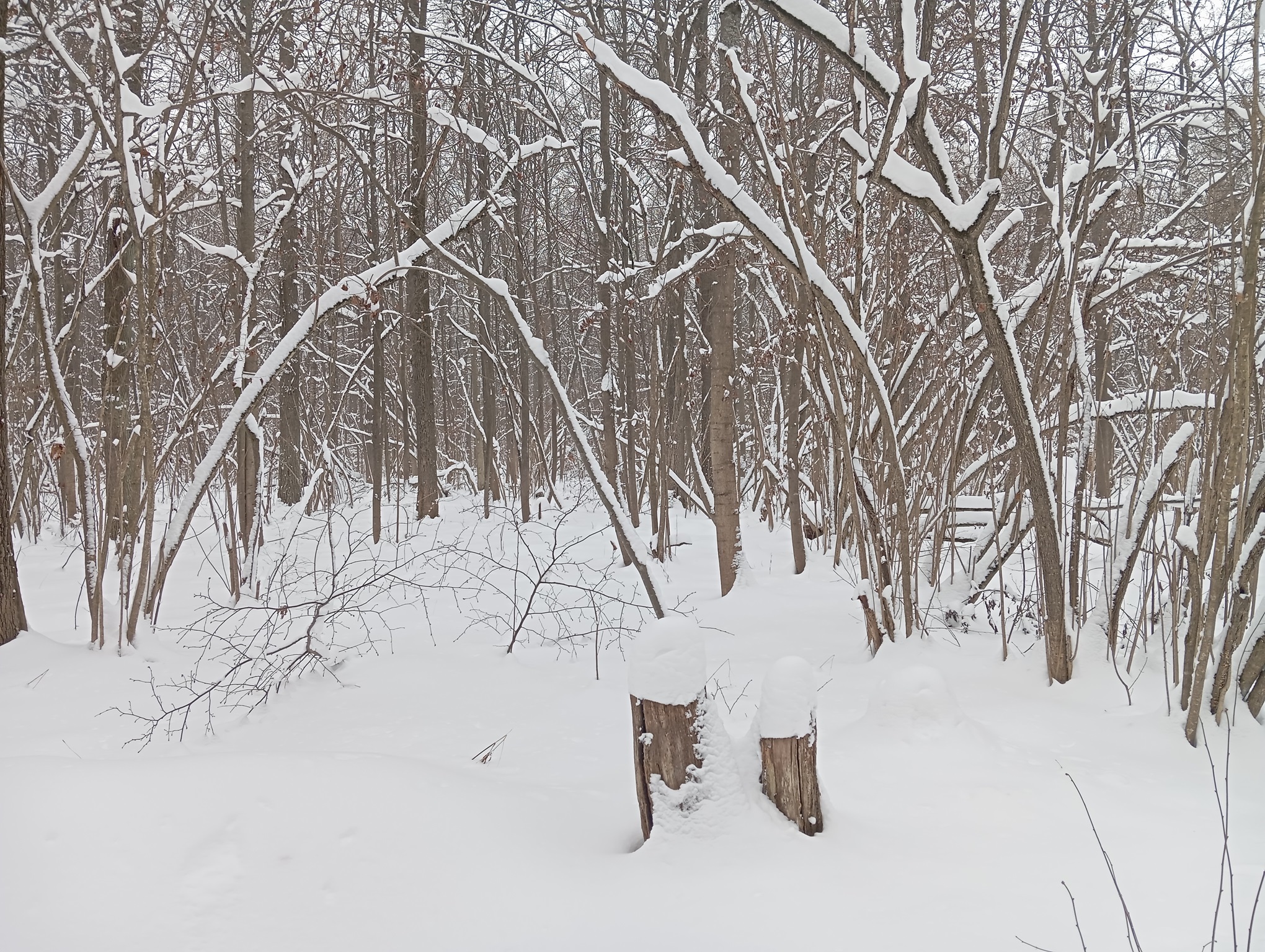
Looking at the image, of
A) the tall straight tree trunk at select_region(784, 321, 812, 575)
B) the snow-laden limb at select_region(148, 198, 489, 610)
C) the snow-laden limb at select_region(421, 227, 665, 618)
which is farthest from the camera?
the tall straight tree trunk at select_region(784, 321, 812, 575)

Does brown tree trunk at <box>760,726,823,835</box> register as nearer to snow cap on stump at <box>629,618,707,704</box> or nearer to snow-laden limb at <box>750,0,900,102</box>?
snow cap on stump at <box>629,618,707,704</box>

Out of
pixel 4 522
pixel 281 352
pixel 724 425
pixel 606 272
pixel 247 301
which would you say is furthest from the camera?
pixel 606 272

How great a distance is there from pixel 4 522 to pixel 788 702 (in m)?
4.43

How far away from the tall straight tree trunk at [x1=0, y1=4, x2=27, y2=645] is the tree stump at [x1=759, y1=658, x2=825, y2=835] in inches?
163

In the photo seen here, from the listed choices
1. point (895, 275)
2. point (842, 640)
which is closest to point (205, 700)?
point (842, 640)

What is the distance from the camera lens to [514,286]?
13.0 m

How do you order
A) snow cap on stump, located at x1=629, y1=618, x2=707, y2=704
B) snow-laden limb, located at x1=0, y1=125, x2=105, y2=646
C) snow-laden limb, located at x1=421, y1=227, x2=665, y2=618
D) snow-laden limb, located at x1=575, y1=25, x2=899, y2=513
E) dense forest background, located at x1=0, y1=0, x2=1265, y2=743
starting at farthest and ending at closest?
1. snow-laden limb, located at x1=0, y1=125, x2=105, y2=646
2. snow-laden limb, located at x1=421, y1=227, x2=665, y2=618
3. snow-laden limb, located at x1=575, y1=25, x2=899, y2=513
4. dense forest background, located at x1=0, y1=0, x2=1265, y2=743
5. snow cap on stump, located at x1=629, y1=618, x2=707, y2=704

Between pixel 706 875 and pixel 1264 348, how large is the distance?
9.52 feet

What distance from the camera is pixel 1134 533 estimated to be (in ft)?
11.9

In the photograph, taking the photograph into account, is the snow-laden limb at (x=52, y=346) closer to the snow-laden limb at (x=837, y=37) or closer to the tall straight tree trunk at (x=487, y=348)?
the snow-laden limb at (x=837, y=37)

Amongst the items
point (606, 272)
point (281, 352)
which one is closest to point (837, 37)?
point (281, 352)

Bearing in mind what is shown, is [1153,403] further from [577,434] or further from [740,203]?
[577,434]

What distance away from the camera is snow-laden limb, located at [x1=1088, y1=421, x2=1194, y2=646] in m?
3.38

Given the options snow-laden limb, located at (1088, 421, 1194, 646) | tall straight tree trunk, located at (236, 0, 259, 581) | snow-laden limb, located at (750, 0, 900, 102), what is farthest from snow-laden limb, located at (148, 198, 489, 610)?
snow-laden limb, located at (1088, 421, 1194, 646)
